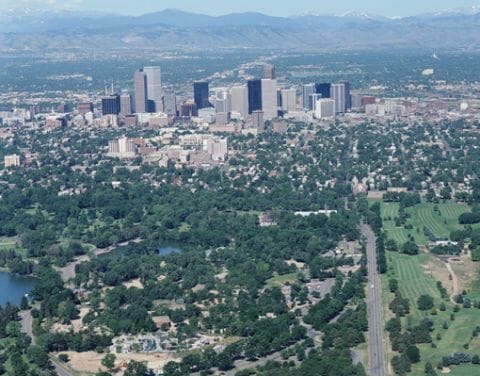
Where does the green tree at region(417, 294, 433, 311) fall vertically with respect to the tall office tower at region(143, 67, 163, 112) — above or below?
below

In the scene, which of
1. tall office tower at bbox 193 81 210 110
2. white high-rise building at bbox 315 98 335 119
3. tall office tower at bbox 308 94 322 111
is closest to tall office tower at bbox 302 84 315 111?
tall office tower at bbox 308 94 322 111

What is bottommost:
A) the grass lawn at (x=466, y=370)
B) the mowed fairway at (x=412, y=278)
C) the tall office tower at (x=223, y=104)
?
the mowed fairway at (x=412, y=278)

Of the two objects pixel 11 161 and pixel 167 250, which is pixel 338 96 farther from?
pixel 167 250

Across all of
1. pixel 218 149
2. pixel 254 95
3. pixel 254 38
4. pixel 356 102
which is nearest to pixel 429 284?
pixel 218 149

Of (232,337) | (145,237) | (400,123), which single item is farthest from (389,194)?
(400,123)

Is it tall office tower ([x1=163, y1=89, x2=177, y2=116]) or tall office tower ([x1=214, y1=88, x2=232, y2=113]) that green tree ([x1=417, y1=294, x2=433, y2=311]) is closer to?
tall office tower ([x1=214, y1=88, x2=232, y2=113])

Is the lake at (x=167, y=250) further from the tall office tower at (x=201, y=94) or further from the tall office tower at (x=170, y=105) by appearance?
the tall office tower at (x=201, y=94)

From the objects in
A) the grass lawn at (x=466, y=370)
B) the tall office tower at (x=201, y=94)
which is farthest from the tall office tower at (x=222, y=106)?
the grass lawn at (x=466, y=370)

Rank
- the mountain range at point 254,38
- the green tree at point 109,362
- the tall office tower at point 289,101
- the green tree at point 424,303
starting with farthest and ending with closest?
the mountain range at point 254,38, the tall office tower at point 289,101, the green tree at point 424,303, the green tree at point 109,362
